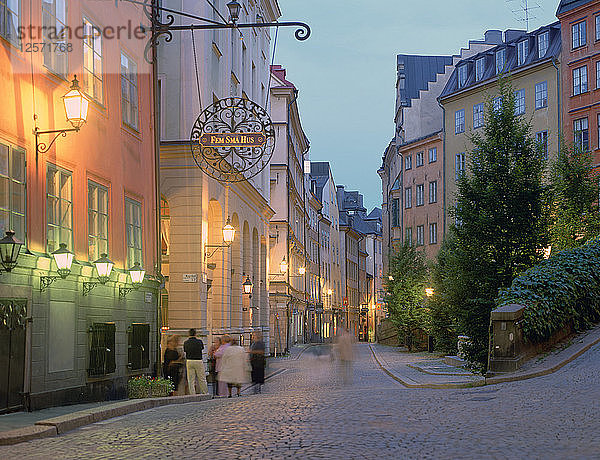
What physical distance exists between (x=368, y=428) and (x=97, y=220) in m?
10.4

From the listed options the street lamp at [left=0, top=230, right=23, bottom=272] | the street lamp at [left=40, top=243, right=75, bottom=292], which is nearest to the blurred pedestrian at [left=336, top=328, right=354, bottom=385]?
the street lamp at [left=40, top=243, right=75, bottom=292]

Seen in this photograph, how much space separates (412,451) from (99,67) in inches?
544

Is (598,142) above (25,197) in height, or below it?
above

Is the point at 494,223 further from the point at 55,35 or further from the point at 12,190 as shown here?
the point at 12,190

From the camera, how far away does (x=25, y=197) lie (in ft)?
52.7

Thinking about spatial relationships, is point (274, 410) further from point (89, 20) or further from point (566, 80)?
→ point (566, 80)

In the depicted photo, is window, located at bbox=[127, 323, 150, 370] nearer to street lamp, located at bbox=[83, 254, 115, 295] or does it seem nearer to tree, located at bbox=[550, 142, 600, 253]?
street lamp, located at bbox=[83, 254, 115, 295]

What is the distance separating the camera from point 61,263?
1642 centimetres

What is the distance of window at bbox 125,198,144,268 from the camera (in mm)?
22750

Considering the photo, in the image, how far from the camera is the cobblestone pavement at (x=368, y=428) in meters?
10.2

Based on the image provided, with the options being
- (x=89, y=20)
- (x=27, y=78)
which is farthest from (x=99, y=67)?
(x=27, y=78)

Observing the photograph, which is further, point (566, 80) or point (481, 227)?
point (566, 80)

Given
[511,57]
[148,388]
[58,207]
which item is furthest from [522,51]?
[58,207]

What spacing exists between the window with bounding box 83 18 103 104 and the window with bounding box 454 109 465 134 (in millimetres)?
47357
